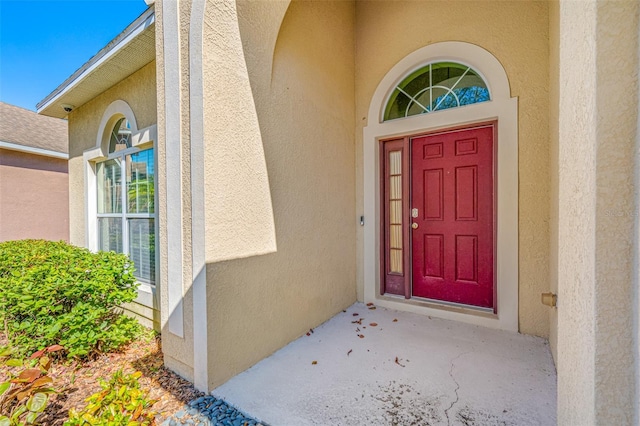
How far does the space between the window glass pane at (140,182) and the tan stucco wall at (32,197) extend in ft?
21.5

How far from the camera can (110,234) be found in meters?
4.68

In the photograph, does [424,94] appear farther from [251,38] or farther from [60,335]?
[60,335]

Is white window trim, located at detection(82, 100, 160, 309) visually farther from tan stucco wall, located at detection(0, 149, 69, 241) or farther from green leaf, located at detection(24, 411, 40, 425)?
tan stucco wall, located at detection(0, 149, 69, 241)

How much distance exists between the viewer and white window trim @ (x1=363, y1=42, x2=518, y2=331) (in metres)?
3.31

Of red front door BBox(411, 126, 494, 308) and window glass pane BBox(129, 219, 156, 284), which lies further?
window glass pane BBox(129, 219, 156, 284)

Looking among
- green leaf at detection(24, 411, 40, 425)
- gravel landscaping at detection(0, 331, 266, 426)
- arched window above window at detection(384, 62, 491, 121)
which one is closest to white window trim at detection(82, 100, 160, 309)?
gravel landscaping at detection(0, 331, 266, 426)

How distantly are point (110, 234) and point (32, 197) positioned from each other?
19.7 feet

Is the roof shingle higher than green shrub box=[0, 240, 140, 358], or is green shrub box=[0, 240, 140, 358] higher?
the roof shingle

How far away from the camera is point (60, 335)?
2.79m

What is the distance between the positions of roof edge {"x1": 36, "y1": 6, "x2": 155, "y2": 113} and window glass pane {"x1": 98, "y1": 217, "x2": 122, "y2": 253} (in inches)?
84.7

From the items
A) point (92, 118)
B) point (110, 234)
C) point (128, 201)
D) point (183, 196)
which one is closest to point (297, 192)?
point (183, 196)

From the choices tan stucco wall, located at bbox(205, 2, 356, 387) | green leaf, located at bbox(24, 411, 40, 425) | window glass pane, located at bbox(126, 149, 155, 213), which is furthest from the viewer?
window glass pane, located at bbox(126, 149, 155, 213)

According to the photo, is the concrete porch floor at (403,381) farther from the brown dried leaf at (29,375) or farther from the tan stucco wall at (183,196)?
the brown dried leaf at (29,375)

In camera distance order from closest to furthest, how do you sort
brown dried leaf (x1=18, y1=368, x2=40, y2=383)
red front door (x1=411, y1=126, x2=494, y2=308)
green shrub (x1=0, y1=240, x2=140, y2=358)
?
brown dried leaf (x1=18, y1=368, x2=40, y2=383) < green shrub (x1=0, y1=240, x2=140, y2=358) < red front door (x1=411, y1=126, x2=494, y2=308)
